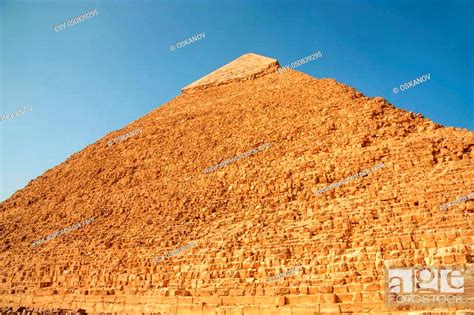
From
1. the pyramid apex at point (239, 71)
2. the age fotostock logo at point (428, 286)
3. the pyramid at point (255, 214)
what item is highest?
the pyramid apex at point (239, 71)

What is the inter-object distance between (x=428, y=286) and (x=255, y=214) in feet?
15.9

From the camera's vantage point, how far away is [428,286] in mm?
6348

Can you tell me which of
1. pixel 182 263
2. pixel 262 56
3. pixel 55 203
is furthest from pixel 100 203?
pixel 262 56

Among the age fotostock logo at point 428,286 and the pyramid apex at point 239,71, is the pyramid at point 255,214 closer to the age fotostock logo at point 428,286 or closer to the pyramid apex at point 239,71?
the age fotostock logo at point 428,286

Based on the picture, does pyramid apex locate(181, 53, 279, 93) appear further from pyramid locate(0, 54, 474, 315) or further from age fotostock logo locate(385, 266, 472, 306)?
age fotostock logo locate(385, 266, 472, 306)

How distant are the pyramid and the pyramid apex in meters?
4.24

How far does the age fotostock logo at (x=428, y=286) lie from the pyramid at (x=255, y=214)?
16cm

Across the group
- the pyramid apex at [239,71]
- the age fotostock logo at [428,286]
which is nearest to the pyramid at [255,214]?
the age fotostock logo at [428,286]

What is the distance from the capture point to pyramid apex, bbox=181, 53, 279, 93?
23969mm

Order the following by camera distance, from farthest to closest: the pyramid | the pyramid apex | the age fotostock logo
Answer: the pyramid apex → the pyramid → the age fotostock logo

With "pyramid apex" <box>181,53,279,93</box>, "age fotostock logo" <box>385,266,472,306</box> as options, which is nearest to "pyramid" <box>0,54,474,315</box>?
"age fotostock logo" <box>385,266,472,306</box>

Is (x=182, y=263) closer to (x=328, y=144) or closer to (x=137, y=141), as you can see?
(x=328, y=144)

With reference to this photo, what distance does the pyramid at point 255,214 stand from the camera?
741 cm

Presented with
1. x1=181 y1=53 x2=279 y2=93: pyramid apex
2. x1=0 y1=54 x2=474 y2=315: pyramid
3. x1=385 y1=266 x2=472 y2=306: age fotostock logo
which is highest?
x1=181 y1=53 x2=279 y2=93: pyramid apex
